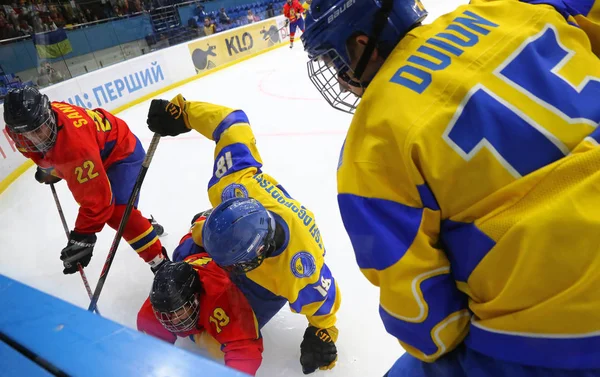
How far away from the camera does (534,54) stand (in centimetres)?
58

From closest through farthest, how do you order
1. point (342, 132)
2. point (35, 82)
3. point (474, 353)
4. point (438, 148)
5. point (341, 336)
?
point (438, 148) → point (474, 353) → point (341, 336) → point (342, 132) → point (35, 82)

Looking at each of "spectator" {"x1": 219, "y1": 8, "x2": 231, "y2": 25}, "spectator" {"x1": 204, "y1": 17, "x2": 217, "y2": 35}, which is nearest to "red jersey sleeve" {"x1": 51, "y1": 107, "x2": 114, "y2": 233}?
"spectator" {"x1": 204, "y1": 17, "x2": 217, "y2": 35}

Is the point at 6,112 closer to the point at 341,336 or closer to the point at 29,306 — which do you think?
the point at 29,306

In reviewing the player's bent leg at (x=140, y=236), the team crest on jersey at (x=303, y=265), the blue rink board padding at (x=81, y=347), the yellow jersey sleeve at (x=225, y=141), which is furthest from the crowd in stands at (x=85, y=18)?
the blue rink board padding at (x=81, y=347)

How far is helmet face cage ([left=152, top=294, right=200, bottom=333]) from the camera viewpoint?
4.07 ft

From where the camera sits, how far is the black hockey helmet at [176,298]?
123cm

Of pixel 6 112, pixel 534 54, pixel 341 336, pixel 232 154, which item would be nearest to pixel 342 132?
pixel 232 154

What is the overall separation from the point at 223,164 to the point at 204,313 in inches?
24.6

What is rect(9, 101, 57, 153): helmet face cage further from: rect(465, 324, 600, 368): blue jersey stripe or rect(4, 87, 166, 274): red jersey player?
rect(465, 324, 600, 368): blue jersey stripe

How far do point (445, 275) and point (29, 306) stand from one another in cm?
66

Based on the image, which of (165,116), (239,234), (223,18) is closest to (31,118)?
(165,116)

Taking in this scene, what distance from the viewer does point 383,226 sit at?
1.98ft

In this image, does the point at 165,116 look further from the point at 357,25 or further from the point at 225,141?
the point at 357,25

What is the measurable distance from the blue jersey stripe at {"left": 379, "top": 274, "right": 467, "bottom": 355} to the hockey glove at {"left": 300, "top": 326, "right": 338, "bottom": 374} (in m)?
0.78
